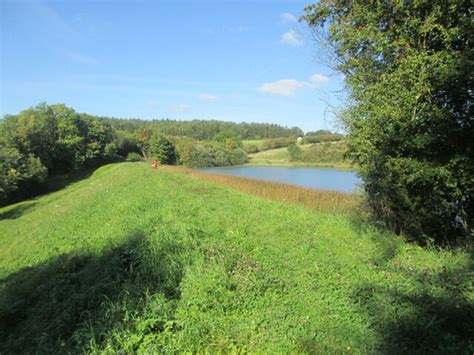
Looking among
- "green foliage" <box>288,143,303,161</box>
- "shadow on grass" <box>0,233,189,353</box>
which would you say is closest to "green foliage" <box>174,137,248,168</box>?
"green foliage" <box>288,143,303,161</box>

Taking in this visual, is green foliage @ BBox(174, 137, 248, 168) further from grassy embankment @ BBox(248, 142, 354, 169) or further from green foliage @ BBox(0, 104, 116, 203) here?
green foliage @ BBox(0, 104, 116, 203)

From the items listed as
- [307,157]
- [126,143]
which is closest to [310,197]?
[307,157]

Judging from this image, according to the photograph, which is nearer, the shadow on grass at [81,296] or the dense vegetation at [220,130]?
the shadow on grass at [81,296]

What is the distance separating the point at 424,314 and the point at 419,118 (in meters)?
4.12

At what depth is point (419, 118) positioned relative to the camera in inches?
243

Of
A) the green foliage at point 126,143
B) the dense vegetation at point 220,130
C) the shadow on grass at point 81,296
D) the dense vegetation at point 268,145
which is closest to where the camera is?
the shadow on grass at point 81,296

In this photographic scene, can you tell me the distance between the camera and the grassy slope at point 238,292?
11.4 ft

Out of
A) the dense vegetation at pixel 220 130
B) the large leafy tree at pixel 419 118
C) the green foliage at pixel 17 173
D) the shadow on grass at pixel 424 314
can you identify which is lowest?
the green foliage at pixel 17 173

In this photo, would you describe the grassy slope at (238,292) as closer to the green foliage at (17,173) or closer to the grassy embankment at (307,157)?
the grassy embankment at (307,157)

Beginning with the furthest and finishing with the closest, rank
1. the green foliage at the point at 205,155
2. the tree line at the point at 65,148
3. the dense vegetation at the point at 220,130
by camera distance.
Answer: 1. the dense vegetation at the point at 220,130
2. the green foliage at the point at 205,155
3. the tree line at the point at 65,148

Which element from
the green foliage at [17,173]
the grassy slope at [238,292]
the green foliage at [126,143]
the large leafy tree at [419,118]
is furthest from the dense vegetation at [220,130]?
the grassy slope at [238,292]

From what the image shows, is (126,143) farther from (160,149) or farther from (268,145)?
(268,145)

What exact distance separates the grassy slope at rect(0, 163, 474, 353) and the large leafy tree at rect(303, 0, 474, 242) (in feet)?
3.41

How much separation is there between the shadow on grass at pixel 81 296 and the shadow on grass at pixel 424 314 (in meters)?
2.69
